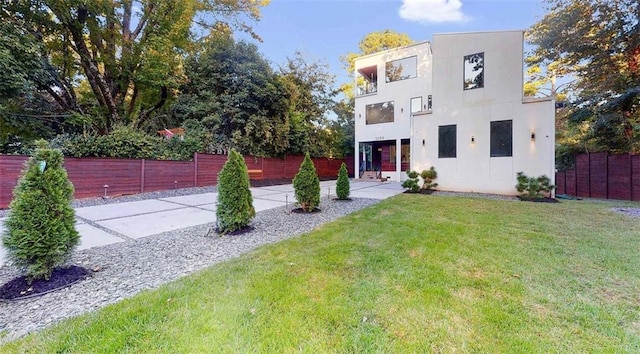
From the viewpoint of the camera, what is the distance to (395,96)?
58.0ft

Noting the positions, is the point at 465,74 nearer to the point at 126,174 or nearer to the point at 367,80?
the point at 367,80

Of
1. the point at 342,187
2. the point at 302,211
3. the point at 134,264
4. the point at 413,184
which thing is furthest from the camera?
the point at 413,184

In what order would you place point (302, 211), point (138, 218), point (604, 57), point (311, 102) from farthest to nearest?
point (311, 102) < point (604, 57) < point (302, 211) < point (138, 218)

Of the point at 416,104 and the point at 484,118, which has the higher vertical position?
the point at 416,104

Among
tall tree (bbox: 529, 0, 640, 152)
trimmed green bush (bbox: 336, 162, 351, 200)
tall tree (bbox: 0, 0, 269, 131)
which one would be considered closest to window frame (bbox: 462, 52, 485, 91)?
tall tree (bbox: 529, 0, 640, 152)

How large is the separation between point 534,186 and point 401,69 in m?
11.2

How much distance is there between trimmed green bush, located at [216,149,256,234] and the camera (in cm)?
487

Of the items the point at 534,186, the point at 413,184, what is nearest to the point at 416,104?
the point at 413,184

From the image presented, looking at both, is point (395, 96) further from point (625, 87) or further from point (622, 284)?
point (622, 284)

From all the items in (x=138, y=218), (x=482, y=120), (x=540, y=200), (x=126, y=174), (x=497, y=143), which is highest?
(x=482, y=120)

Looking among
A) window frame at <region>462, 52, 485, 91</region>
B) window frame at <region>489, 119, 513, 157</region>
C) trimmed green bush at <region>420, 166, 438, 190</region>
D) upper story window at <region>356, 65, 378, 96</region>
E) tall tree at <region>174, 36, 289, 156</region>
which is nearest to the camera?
window frame at <region>489, 119, 513, 157</region>

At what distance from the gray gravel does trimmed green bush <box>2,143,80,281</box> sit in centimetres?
40

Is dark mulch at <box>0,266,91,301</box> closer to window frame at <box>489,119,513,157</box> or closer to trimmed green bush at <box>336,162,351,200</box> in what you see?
trimmed green bush at <box>336,162,351,200</box>

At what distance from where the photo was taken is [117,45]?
14.0m
